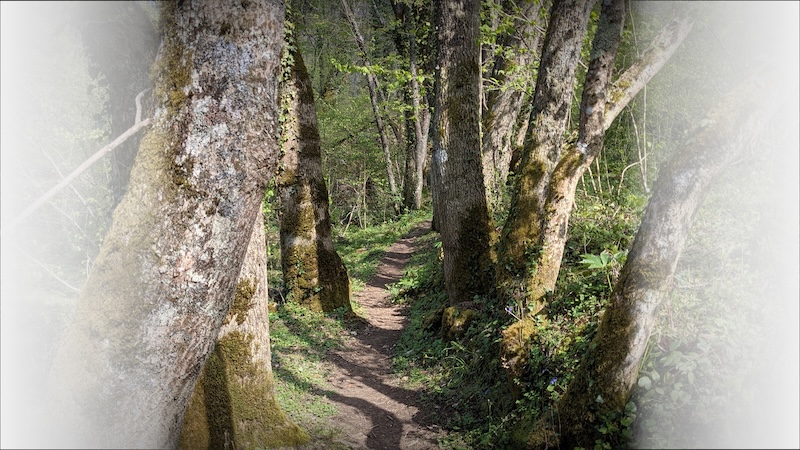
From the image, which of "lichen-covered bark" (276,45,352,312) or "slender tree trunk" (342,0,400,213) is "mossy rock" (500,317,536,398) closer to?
"lichen-covered bark" (276,45,352,312)

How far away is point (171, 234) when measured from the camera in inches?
78.2

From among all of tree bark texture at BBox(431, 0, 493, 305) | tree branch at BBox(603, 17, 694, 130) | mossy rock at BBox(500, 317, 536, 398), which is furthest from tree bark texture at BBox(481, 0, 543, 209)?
mossy rock at BBox(500, 317, 536, 398)

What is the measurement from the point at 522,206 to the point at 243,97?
400 centimetres

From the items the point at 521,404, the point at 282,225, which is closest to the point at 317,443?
the point at 521,404

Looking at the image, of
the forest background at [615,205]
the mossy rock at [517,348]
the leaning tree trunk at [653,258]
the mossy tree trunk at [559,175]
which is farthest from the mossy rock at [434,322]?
the leaning tree trunk at [653,258]

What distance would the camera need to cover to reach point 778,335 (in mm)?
2730

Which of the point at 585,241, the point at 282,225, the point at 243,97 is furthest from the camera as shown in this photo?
the point at 282,225

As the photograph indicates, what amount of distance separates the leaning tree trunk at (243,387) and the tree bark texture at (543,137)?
2.74m

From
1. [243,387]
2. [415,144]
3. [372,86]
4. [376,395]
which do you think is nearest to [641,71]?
[376,395]

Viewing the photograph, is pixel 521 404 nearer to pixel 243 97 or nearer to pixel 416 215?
pixel 243 97

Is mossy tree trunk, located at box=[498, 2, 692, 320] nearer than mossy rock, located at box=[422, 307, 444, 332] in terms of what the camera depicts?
Yes

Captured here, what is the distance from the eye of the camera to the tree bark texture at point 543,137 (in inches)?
208

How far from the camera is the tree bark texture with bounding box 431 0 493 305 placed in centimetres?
695

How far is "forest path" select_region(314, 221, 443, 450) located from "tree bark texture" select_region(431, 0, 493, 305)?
5.43 ft
